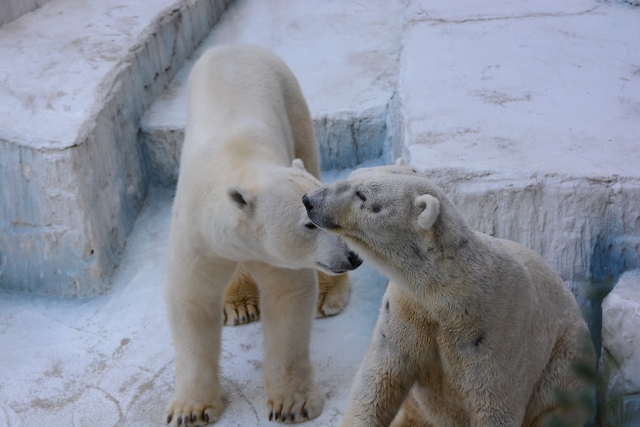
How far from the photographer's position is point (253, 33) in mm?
6062

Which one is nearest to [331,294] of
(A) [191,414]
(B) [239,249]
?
(A) [191,414]

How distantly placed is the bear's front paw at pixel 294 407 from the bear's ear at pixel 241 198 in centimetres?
86

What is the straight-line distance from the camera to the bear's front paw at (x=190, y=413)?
121 inches

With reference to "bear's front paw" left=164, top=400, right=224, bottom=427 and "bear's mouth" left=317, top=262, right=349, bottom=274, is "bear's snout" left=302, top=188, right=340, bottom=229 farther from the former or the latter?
"bear's front paw" left=164, top=400, right=224, bottom=427

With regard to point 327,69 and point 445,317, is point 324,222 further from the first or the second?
point 327,69

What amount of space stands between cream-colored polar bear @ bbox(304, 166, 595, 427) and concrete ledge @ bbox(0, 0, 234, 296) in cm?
210

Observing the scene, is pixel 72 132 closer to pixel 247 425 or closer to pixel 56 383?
pixel 56 383

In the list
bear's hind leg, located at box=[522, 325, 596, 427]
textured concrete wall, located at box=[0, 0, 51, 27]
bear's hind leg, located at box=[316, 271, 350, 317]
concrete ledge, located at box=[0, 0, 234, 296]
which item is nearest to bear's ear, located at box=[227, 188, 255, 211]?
bear's hind leg, located at box=[522, 325, 596, 427]

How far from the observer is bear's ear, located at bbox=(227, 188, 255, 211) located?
2648mm

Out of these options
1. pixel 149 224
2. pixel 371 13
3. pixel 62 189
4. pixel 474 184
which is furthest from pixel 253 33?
pixel 474 184

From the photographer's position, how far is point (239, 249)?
2.80 m

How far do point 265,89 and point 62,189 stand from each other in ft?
3.70

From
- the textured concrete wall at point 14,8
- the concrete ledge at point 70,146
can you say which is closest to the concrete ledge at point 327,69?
the concrete ledge at point 70,146

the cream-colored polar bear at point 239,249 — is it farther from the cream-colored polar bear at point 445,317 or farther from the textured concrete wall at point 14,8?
the textured concrete wall at point 14,8
